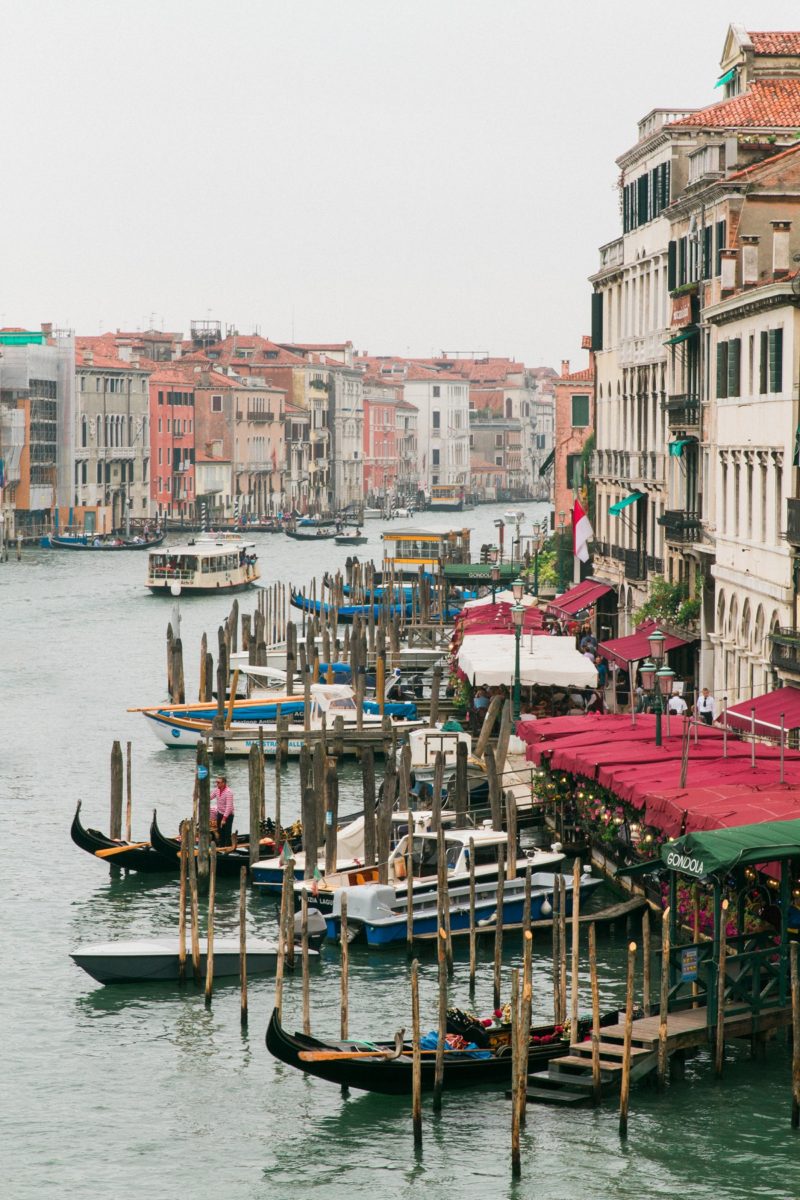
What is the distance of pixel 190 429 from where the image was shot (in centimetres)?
10375

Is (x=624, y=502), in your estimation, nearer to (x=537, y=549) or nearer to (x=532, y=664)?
(x=532, y=664)

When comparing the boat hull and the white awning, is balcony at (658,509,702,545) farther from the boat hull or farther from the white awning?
the boat hull

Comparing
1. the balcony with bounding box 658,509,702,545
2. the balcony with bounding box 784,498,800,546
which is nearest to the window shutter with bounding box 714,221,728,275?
the balcony with bounding box 658,509,702,545

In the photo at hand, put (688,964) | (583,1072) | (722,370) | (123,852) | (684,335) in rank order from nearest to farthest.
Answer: (583,1072), (688,964), (123,852), (722,370), (684,335)

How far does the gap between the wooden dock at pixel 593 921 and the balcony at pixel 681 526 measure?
11.2 m

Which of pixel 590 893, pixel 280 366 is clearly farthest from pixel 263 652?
pixel 280 366

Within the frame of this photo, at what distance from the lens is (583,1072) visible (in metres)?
13.7

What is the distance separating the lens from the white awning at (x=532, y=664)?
85.0 feet

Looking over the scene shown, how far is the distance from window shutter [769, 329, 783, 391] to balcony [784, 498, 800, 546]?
5.73ft

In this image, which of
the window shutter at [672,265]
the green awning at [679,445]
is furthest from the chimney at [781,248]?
the window shutter at [672,265]

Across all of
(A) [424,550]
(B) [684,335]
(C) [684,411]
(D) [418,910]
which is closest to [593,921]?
(D) [418,910]

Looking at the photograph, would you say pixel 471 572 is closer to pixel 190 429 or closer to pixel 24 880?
pixel 24 880

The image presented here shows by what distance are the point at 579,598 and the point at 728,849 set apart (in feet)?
75.3

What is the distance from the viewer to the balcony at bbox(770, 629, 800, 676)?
21188 millimetres
